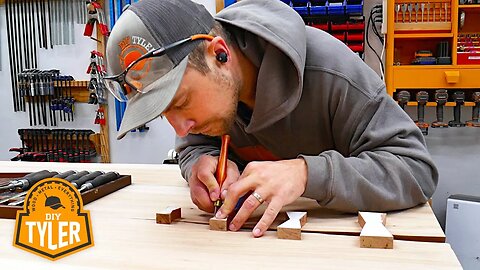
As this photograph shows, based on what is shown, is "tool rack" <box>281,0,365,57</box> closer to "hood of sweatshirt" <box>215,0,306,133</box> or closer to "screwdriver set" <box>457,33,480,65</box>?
"screwdriver set" <box>457,33,480,65</box>

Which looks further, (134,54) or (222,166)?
(222,166)

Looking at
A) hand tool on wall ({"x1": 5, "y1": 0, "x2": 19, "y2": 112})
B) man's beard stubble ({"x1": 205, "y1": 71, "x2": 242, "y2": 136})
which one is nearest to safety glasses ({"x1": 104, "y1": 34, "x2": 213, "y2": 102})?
man's beard stubble ({"x1": 205, "y1": 71, "x2": 242, "y2": 136})

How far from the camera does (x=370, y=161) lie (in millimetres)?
857

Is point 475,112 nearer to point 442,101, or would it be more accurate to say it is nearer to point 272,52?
point 442,101

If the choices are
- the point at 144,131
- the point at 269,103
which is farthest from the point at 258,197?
the point at 144,131

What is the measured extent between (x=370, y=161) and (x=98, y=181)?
Answer: 601 mm

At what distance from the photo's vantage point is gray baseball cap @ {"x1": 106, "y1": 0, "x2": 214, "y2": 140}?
2.42 ft

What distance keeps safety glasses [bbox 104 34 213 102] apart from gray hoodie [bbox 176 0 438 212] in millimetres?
185

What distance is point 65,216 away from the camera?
66 cm

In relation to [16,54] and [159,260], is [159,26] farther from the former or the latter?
[16,54]

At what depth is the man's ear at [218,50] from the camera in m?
0.82

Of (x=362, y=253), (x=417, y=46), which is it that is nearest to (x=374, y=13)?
(x=417, y=46)

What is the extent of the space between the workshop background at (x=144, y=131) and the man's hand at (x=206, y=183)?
199cm

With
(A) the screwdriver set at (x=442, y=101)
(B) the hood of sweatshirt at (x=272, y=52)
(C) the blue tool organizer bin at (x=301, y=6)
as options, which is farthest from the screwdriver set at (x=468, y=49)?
(B) the hood of sweatshirt at (x=272, y=52)
